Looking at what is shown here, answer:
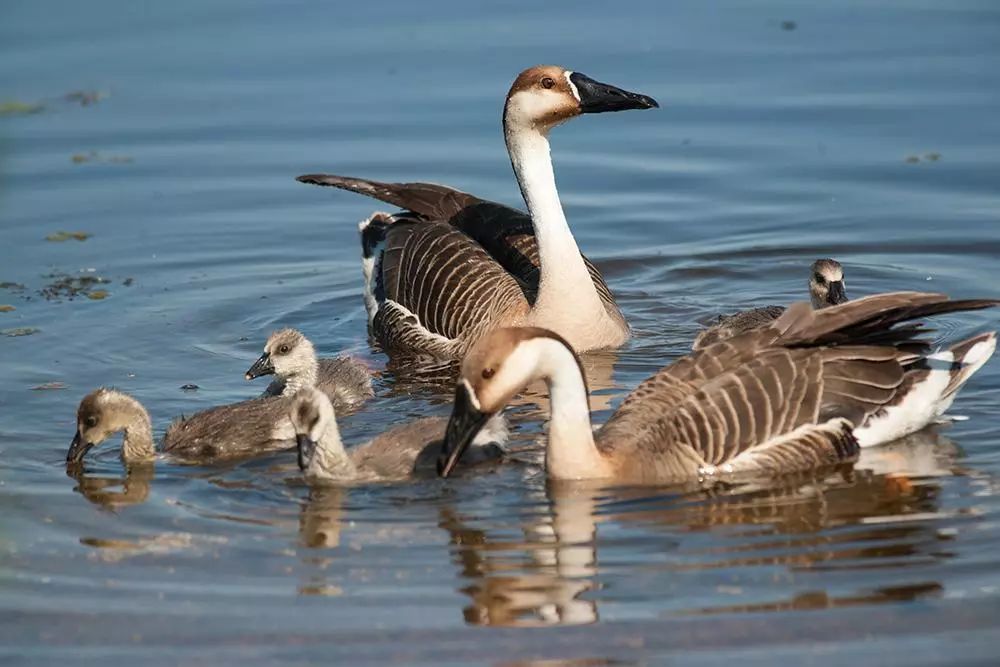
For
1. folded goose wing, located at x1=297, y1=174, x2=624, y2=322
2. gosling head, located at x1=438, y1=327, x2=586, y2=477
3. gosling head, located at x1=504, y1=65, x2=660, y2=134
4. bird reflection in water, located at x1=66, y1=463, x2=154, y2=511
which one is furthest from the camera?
folded goose wing, located at x1=297, y1=174, x2=624, y2=322

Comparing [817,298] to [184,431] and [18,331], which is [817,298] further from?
[18,331]

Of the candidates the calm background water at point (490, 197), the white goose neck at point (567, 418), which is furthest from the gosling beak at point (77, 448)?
the white goose neck at point (567, 418)

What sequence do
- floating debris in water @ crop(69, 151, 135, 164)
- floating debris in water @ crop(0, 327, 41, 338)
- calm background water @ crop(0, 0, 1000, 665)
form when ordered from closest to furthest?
calm background water @ crop(0, 0, 1000, 665) < floating debris in water @ crop(0, 327, 41, 338) < floating debris in water @ crop(69, 151, 135, 164)

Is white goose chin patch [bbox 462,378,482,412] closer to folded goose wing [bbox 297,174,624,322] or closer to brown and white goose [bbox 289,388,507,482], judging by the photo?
brown and white goose [bbox 289,388,507,482]

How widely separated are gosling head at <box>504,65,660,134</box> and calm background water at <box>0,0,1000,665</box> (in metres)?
1.83

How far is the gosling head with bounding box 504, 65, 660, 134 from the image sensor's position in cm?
1239

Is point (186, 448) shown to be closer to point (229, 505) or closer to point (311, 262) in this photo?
point (229, 505)

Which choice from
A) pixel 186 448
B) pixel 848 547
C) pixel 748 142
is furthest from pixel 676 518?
pixel 748 142

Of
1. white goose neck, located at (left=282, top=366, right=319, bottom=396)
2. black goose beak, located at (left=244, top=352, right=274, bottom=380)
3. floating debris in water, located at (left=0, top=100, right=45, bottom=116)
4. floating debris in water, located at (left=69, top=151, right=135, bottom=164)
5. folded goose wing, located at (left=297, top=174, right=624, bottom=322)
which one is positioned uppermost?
floating debris in water, located at (left=0, top=100, right=45, bottom=116)

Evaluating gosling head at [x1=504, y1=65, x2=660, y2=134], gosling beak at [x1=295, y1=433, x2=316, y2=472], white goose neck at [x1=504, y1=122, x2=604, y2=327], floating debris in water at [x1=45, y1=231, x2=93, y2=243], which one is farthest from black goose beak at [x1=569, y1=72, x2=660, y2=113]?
floating debris in water at [x1=45, y1=231, x2=93, y2=243]

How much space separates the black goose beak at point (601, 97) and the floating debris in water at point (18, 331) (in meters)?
4.50

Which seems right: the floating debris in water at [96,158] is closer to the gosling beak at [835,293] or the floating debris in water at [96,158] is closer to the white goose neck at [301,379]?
the white goose neck at [301,379]

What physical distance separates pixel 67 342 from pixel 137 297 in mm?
1349

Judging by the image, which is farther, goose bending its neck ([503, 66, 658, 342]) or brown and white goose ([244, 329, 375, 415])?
goose bending its neck ([503, 66, 658, 342])
